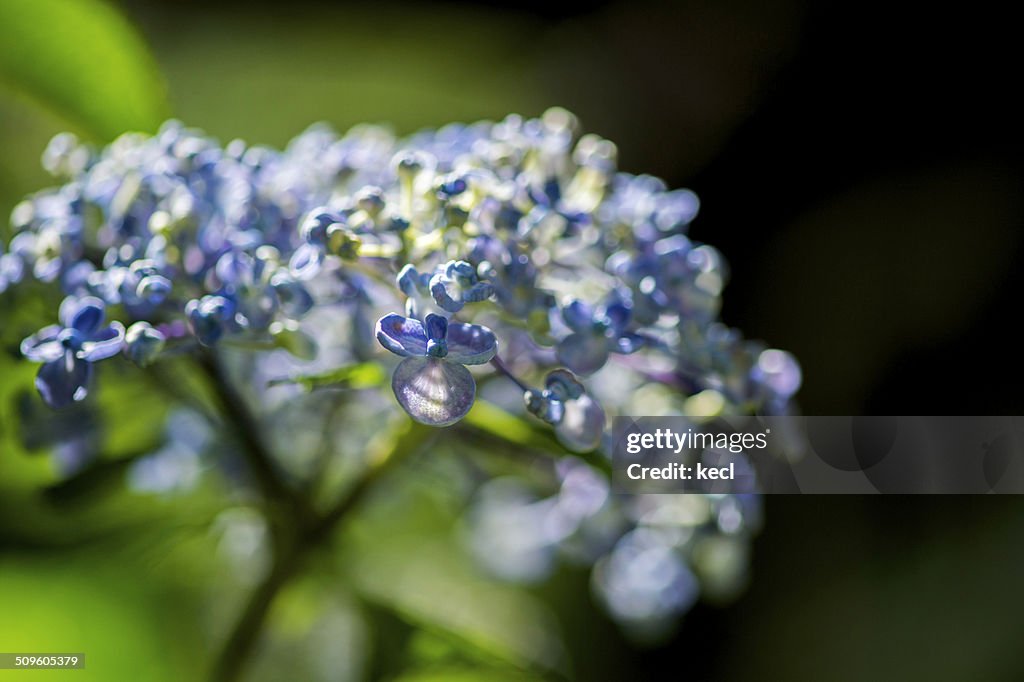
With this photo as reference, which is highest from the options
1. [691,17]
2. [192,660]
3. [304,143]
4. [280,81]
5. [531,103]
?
[691,17]

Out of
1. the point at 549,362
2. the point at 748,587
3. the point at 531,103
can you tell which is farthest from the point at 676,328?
the point at 748,587

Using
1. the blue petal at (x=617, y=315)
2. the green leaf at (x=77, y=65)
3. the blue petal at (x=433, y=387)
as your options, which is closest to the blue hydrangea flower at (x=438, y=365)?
the blue petal at (x=433, y=387)

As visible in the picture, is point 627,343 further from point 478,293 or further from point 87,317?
point 87,317

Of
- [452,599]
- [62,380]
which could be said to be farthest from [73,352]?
[452,599]

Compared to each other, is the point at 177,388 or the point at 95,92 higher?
the point at 95,92

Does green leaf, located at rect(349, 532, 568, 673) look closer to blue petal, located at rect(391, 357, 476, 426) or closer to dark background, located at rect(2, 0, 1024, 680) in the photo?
blue petal, located at rect(391, 357, 476, 426)

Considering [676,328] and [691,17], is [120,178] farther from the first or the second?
[691,17]

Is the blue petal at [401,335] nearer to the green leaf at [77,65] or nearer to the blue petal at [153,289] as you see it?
the blue petal at [153,289]
